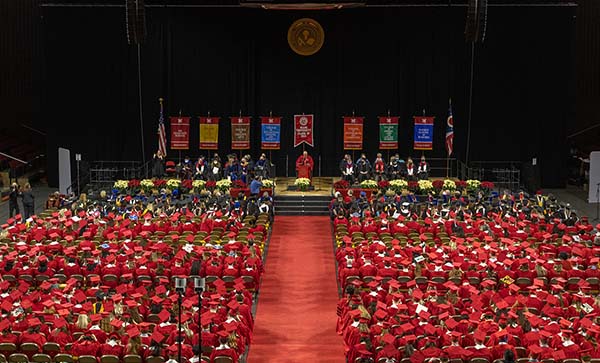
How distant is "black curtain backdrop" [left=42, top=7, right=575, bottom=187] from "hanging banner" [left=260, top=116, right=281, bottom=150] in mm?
534

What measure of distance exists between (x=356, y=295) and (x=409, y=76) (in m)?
22.4

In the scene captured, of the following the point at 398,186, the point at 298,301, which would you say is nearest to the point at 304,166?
the point at 398,186

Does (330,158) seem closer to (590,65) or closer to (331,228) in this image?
(331,228)

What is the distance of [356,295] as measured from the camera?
2294 cm

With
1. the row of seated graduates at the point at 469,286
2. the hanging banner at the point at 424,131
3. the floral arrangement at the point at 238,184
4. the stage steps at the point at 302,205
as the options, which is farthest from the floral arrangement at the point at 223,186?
the hanging banner at the point at 424,131

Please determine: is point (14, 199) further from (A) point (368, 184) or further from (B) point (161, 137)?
(A) point (368, 184)

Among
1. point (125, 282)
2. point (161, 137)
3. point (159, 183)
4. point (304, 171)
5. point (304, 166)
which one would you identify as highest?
point (161, 137)

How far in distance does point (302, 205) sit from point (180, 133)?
29.7 ft

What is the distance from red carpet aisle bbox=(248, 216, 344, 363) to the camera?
69.3 feet

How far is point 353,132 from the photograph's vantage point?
4359 centimetres

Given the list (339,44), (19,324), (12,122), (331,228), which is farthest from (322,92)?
(19,324)

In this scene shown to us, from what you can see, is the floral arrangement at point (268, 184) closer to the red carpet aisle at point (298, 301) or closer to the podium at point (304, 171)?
the podium at point (304, 171)

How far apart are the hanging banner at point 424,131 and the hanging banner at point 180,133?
10.6 m

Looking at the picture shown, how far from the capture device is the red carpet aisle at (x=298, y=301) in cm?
2111
